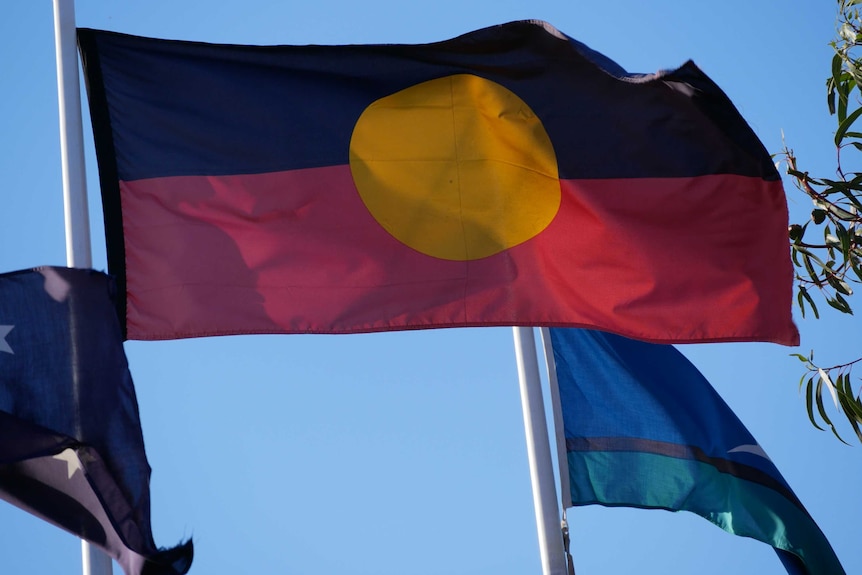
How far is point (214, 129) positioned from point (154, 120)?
0.31 metres

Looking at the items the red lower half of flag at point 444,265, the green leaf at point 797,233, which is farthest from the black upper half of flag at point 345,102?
the green leaf at point 797,233

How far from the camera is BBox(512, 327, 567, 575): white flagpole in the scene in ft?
25.1

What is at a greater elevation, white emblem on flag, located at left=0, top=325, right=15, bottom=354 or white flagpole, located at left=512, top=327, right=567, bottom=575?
white emblem on flag, located at left=0, top=325, right=15, bottom=354

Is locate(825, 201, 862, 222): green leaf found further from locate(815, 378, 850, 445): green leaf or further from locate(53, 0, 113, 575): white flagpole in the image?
locate(53, 0, 113, 575): white flagpole

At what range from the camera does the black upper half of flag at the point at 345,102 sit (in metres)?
7.15

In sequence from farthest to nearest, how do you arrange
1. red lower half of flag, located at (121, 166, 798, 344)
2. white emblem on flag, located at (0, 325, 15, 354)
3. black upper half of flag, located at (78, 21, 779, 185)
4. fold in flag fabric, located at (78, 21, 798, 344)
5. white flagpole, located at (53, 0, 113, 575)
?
black upper half of flag, located at (78, 21, 779, 185), fold in flag fabric, located at (78, 21, 798, 344), red lower half of flag, located at (121, 166, 798, 344), white flagpole, located at (53, 0, 113, 575), white emblem on flag, located at (0, 325, 15, 354)

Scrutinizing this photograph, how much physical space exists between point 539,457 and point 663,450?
1268 millimetres

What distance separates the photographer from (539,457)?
26.0 ft

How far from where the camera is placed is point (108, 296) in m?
5.98

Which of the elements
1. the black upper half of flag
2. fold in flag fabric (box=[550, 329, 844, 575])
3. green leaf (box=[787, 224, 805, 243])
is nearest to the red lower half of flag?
the black upper half of flag

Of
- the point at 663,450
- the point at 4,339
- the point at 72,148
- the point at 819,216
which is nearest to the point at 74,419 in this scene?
the point at 4,339

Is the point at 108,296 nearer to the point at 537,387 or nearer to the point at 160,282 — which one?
the point at 160,282

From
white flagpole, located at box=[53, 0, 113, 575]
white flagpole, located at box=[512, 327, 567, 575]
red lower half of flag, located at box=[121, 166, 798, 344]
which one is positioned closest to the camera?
white flagpole, located at box=[53, 0, 113, 575]

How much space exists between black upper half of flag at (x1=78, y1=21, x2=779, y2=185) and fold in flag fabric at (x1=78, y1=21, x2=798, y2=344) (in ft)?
0.04
